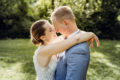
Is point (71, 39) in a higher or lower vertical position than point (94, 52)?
higher

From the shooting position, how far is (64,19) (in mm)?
2168

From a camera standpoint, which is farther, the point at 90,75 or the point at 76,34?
the point at 90,75

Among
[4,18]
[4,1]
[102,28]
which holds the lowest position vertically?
[102,28]

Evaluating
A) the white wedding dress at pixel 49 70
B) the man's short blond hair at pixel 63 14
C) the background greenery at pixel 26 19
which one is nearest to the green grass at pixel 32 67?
the white wedding dress at pixel 49 70

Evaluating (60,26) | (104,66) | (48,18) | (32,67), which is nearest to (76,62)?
(60,26)

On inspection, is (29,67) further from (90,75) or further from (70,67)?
(70,67)

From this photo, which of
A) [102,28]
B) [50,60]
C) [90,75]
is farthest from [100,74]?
[102,28]

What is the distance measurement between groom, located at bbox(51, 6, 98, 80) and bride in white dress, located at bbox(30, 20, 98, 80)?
0.25 ft

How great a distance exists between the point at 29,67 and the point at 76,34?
16.8 ft

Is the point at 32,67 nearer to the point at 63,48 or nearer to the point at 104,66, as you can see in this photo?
the point at 104,66

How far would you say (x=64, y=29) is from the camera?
2.21 metres

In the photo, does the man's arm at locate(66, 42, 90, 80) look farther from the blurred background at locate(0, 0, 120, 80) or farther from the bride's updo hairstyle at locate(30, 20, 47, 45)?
the blurred background at locate(0, 0, 120, 80)

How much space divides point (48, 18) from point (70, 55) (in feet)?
27.1

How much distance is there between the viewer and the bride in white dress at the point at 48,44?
2161mm
